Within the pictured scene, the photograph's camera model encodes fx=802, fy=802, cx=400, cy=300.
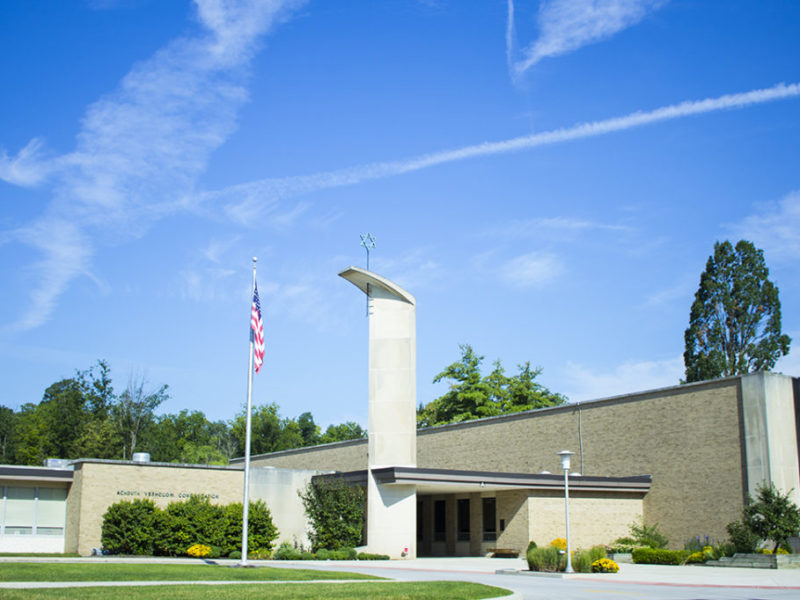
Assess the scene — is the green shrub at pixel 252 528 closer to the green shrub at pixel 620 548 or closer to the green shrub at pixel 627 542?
the green shrub at pixel 620 548

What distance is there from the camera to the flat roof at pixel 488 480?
1382 inches

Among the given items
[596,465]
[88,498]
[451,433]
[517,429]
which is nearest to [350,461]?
[451,433]

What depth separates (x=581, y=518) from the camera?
37406 mm

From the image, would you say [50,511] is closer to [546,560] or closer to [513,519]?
[513,519]

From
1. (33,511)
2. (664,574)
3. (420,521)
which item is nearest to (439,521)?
(420,521)

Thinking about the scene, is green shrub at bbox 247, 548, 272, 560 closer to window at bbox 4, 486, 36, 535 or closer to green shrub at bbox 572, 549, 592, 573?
window at bbox 4, 486, 36, 535

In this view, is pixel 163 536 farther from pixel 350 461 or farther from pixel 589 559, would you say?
pixel 350 461

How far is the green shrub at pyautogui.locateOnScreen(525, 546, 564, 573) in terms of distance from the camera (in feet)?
87.0

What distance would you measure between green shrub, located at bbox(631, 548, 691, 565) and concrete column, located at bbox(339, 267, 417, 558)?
957cm

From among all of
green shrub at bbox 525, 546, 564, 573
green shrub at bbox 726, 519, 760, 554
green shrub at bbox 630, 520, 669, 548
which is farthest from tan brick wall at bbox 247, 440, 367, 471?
green shrub at bbox 525, 546, 564, 573

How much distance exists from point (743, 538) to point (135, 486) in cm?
2547

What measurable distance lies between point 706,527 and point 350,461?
28542mm

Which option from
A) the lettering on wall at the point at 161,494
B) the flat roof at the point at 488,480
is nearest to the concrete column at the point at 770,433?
the flat roof at the point at 488,480

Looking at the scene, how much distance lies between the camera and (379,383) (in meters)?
36.9
